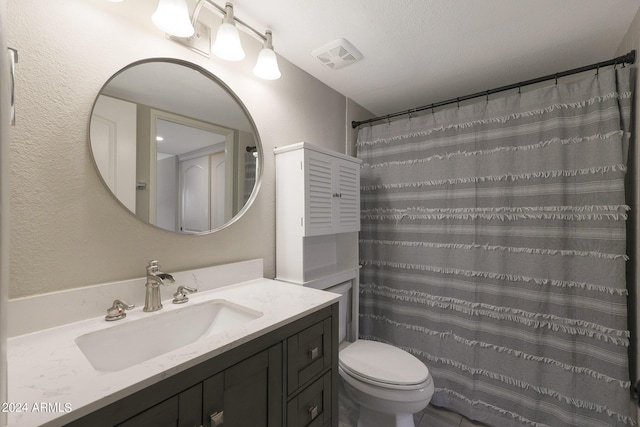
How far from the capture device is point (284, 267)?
150cm

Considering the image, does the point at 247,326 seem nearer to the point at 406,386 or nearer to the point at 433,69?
the point at 406,386

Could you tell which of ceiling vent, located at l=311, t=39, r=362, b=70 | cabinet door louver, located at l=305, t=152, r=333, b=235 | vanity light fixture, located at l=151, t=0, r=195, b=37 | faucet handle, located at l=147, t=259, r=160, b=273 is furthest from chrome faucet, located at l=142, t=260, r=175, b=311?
ceiling vent, located at l=311, t=39, r=362, b=70

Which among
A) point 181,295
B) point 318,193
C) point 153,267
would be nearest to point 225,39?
point 318,193

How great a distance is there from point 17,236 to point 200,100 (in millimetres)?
801

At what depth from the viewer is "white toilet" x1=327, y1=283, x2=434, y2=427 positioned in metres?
1.29

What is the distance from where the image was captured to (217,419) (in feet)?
2.26

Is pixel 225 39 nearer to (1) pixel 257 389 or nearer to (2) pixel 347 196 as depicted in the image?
(2) pixel 347 196

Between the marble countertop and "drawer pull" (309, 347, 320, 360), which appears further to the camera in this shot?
"drawer pull" (309, 347, 320, 360)

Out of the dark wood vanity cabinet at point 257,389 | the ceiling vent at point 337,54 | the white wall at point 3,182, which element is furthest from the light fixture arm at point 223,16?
the dark wood vanity cabinet at point 257,389

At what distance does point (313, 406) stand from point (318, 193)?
0.97 meters

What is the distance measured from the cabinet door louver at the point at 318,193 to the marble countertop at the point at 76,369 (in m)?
0.57

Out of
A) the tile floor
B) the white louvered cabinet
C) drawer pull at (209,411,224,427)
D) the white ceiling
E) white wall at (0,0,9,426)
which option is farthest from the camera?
the tile floor

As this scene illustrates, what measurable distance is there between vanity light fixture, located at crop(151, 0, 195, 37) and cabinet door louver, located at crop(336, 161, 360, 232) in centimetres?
100

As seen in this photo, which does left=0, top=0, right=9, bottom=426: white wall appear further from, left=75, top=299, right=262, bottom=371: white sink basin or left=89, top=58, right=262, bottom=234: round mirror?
left=89, top=58, right=262, bottom=234: round mirror
